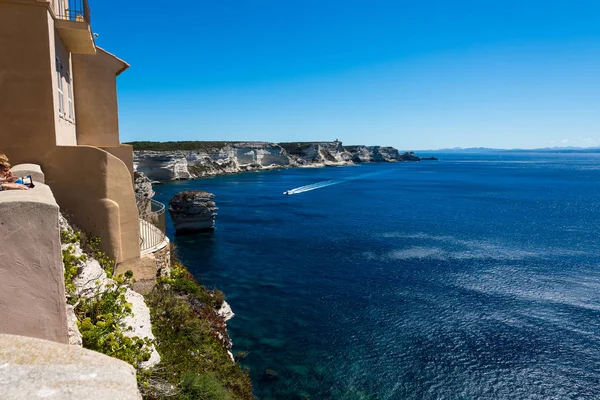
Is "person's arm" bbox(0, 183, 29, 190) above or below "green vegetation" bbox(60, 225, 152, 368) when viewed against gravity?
above

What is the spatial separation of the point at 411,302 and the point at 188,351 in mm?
15506

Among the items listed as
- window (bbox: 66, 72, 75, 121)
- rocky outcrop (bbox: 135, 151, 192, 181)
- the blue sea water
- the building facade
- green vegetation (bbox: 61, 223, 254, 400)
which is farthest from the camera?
rocky outcrop (bbox: 135, 151, 192, 181)

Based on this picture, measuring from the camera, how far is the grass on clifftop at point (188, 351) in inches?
370

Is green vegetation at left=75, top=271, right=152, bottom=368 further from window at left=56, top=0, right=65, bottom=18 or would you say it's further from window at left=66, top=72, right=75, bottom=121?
window at left=56, top=0, right=65, bottom=18

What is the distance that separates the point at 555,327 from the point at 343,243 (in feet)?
61.9

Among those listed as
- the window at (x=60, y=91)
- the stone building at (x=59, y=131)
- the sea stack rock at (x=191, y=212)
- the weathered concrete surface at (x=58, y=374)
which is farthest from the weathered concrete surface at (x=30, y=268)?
the sea stack rock at (x=191, y=212)

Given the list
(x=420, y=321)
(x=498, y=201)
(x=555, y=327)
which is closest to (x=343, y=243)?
(x=420, y=321)

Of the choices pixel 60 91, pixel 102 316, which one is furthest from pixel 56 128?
pixel 102 316

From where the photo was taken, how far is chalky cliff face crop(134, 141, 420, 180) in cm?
9556

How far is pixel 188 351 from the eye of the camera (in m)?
11.6

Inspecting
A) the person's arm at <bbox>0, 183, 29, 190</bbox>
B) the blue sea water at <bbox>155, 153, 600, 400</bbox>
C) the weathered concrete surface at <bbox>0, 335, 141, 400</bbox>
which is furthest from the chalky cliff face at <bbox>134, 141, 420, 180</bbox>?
the weathered concrete surface at <bbox>0, 335, 141, 400</bbox>

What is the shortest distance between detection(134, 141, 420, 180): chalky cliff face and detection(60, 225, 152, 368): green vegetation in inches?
3530

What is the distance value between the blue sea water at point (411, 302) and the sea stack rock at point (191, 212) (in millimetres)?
1268

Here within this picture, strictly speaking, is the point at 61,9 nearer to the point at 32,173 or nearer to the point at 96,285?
the point at 32,173
